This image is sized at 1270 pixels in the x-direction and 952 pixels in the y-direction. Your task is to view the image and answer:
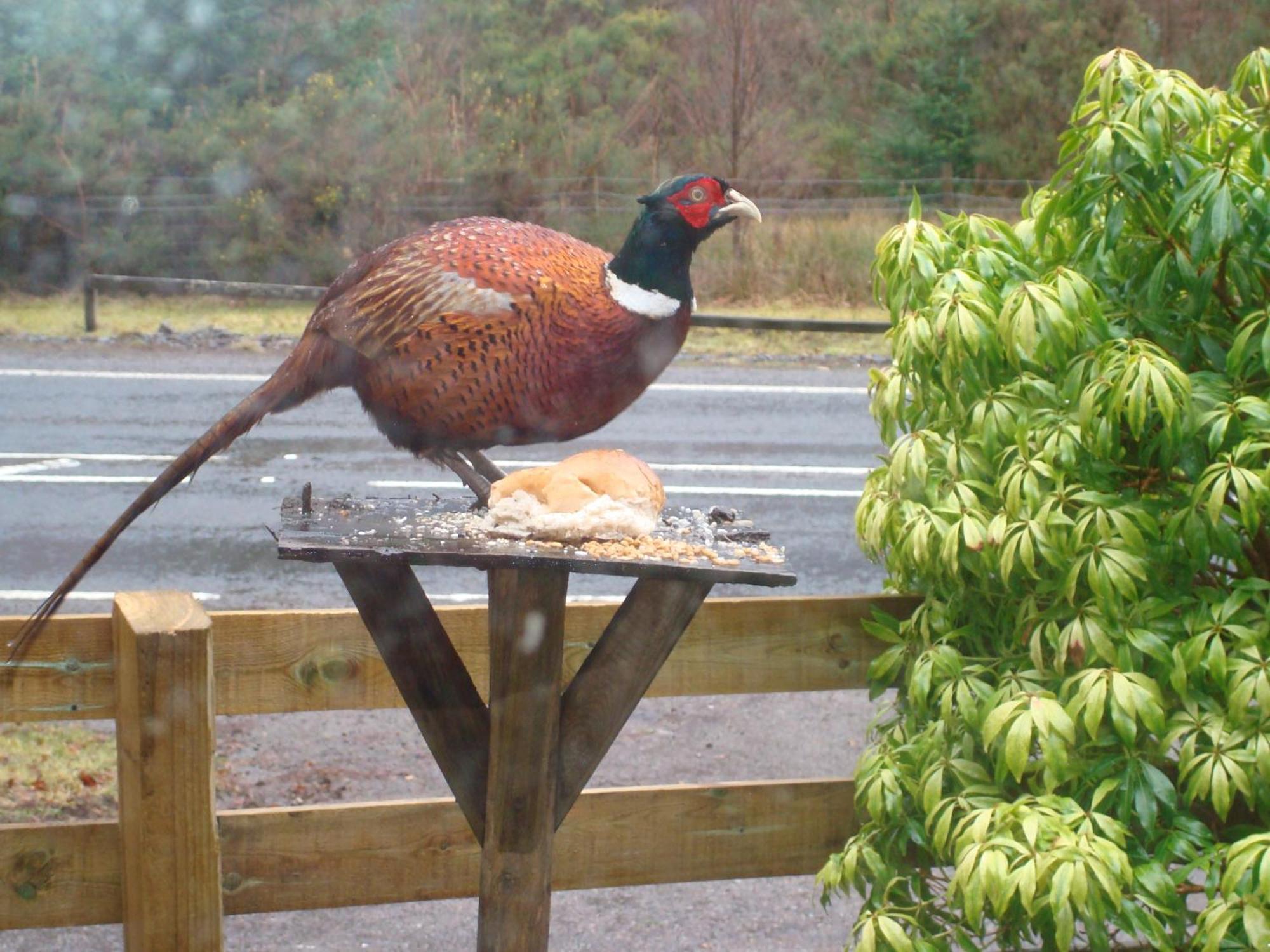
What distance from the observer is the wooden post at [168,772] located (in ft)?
4.64

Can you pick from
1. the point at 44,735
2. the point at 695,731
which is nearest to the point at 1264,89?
the point at 695,731

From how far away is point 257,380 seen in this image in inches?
99.0

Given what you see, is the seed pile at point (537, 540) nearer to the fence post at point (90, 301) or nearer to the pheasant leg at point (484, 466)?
the pheasant leg at point (484, 466)

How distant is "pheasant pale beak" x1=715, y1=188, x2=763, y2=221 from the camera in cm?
118

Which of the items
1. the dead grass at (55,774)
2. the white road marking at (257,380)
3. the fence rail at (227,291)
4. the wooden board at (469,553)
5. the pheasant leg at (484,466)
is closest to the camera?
the wooden board at (469,553)

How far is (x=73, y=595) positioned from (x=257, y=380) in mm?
1081

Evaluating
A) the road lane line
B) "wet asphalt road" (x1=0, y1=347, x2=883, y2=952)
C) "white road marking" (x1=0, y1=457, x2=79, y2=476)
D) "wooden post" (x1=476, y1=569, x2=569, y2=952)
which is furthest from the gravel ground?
"white road marking" (x1=0, y1=457, x2=79, y2=476)

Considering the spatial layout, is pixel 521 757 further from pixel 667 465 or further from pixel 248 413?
pixel 667 465

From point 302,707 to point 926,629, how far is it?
737 mm

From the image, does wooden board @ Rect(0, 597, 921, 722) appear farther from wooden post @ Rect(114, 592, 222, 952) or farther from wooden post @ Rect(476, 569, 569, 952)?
wooden post @ Rect(476, 569, 569, 952)

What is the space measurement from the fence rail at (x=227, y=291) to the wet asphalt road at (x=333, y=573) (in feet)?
0.70

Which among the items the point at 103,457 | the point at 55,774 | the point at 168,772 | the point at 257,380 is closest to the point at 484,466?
the point at 168,772

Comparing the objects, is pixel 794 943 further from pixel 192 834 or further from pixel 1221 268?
pixel 1221 268

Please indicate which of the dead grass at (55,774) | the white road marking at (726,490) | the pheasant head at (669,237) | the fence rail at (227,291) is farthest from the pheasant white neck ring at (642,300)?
the white road marking at (726,490)
